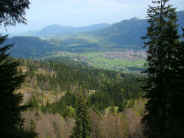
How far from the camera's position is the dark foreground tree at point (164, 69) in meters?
16.3

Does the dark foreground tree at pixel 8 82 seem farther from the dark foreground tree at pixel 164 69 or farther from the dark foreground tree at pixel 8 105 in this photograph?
the dark foreground tree at pixel 164 69

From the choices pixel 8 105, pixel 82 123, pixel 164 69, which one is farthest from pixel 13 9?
pixel 82 123

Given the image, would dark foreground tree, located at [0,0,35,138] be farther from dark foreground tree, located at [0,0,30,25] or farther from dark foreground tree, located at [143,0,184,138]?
dark foreground tree, located at [143,0,184,138]

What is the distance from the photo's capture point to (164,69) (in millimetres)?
17422

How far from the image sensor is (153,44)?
1784 centimetres

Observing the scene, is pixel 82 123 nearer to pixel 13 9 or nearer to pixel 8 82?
pixel 8 82

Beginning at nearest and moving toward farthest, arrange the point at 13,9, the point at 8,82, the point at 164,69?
the point at 13,9 → the point at 8,82 → the point at 164,69

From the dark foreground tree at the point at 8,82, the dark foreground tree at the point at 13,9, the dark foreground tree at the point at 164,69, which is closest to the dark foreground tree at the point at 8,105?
the dark foreground tree at the point at 8,82

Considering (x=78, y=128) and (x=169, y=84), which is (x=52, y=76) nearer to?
(x=78, y=128)

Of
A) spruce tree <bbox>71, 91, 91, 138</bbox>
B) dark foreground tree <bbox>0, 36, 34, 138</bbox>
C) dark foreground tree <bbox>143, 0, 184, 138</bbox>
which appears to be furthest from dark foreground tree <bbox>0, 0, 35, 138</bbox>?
spruce tree <bbox>71, 91, 91, 138</bbox>

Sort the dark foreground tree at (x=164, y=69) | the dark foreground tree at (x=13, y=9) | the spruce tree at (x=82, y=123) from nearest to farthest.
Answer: the dark foreground tree at (x=13, y=9), the dark foreground tree at (x=164, y=69), the spruce tree at (x=82, y=123)

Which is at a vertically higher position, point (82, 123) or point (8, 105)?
point (8, 105)

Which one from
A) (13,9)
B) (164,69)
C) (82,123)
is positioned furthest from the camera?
(82,123)

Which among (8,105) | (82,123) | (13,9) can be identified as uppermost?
(13,9)
